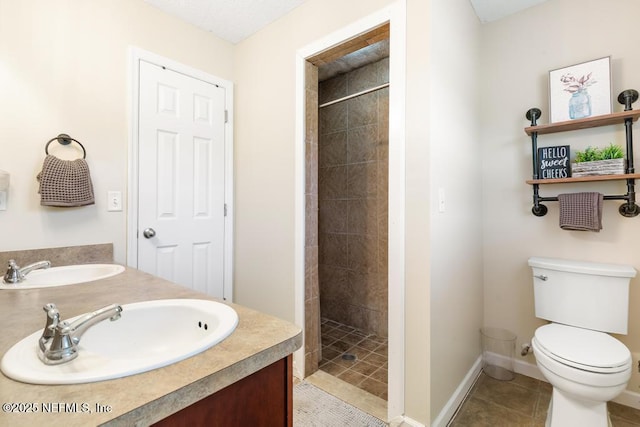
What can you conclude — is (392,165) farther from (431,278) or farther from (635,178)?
(635,178)

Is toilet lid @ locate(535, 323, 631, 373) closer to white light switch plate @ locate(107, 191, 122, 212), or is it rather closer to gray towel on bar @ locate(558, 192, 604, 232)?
gray towel on bar @ locate(558, 192, 604, 232)

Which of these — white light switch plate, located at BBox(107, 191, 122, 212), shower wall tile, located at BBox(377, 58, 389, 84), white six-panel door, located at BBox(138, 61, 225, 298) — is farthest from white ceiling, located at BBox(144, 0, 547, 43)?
white light switch plate, located at BBox(107, 191, 122, 212)

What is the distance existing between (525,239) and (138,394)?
227 centimetres

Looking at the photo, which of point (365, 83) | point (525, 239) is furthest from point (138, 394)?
point (365, 83)

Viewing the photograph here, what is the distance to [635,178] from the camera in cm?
162

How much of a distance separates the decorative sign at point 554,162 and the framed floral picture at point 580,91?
175 millimetres

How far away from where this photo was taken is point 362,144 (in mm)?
2762

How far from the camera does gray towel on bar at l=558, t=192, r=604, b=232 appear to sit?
5.49 feet

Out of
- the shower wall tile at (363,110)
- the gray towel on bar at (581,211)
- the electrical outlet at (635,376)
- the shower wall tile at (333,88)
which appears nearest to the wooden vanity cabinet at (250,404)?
the gray towel on bar at (581,211)

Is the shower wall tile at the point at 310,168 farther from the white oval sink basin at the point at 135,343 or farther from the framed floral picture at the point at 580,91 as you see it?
the framed floral picture at the point at 580,91

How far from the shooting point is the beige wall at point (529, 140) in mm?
1711

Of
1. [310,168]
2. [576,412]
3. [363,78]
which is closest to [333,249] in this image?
[310,168]

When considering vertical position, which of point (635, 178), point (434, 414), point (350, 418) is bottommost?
point (350, 418)

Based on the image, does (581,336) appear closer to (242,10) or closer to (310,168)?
(310,168)
